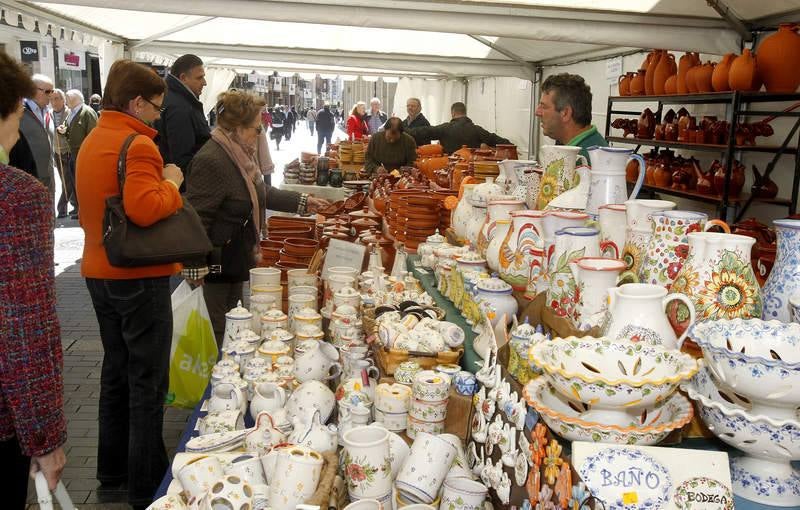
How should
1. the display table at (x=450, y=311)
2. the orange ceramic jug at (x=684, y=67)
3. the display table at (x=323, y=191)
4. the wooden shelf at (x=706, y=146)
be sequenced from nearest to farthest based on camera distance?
the display table at (x=450, y=311) → the wooden shelf at (x=706, y=146) → the orange ceramic jug at (x=684, y=67) → the display table at (x=323, y=191)

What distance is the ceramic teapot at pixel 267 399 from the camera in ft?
6.07

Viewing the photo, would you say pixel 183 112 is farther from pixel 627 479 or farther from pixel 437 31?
pixel 627 479

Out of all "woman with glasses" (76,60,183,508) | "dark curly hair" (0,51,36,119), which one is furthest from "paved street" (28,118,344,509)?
"dark curly hair" (0,51,36,119)

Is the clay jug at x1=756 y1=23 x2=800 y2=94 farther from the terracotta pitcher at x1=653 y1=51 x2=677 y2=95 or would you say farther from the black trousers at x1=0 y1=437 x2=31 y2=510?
the black trousers at x1=0 y1=437 x2=31 y2=510

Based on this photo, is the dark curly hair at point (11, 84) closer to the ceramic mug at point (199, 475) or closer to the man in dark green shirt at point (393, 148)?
the ceramic mug at point (199, 475)

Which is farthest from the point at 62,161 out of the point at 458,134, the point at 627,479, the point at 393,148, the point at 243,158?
the point at 627,479

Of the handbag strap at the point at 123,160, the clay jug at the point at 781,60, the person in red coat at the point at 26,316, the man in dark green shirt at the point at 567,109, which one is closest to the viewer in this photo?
the person in red coat at the point at 26,316

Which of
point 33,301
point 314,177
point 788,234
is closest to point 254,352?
point 33,301

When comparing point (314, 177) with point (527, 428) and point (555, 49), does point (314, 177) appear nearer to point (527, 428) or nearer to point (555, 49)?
point (555, 49)

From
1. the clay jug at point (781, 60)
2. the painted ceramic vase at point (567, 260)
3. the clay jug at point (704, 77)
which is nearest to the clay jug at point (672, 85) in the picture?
the clay jug at point (704, 77)

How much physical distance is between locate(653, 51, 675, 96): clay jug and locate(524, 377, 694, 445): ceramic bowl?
4.26 meters

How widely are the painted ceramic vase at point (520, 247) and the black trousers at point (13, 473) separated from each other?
1233mm

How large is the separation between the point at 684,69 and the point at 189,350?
3.63 meters

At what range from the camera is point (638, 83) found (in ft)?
16.8
